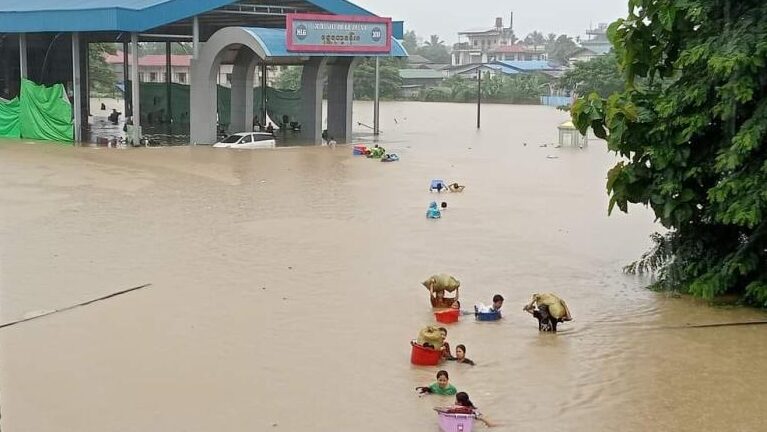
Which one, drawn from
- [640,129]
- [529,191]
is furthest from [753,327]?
[529,191]

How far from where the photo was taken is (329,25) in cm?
3559

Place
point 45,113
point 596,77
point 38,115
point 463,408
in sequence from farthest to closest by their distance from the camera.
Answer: point 596,77
point 38,115
point 45,113
point 463,408

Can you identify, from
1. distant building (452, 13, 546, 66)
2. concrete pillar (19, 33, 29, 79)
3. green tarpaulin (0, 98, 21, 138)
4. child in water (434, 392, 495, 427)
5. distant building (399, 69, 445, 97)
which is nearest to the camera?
child in water (434, 392, 495, 427)

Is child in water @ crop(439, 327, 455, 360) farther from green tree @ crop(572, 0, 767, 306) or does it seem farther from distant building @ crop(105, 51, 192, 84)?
distant building @ crop(105, 51, 192, 84)

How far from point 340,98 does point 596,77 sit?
111 feet

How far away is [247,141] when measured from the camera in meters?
34.9

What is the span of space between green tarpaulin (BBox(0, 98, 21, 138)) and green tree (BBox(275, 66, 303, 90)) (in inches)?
2027

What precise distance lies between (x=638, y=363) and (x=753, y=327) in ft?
7.81

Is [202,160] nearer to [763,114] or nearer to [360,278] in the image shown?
[360,278]

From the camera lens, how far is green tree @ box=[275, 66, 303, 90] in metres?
89.7

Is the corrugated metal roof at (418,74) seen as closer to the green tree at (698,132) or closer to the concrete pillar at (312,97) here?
the concrete pillar at (312,97)

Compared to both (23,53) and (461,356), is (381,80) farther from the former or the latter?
(461,356)

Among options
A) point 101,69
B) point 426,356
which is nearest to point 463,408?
point 426,356

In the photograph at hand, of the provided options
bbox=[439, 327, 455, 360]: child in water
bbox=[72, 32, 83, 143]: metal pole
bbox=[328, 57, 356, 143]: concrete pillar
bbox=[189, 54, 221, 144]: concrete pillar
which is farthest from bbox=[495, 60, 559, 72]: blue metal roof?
bbox=[439, 327, 455, 360]: child in water
